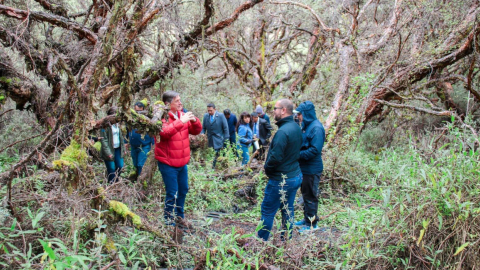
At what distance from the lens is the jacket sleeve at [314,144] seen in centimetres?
487

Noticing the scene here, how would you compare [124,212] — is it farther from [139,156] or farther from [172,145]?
[139,156]

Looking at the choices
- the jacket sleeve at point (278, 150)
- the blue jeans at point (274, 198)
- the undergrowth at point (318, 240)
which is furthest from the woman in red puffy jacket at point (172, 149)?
the jacket sleeve at point (278, 150)

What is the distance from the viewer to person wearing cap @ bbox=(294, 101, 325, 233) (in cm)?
490

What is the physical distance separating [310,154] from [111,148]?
12.9 ft

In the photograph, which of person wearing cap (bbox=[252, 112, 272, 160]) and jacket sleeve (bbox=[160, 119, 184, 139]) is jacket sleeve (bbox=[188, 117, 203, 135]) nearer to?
jacket sleeve (bbox=[160, 119, 184, 139])

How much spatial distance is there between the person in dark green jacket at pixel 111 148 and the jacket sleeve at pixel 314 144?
351 cm

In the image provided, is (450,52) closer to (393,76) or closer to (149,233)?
(393,76)

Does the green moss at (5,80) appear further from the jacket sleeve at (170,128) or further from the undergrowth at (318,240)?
the jacket sleeve at (170,128)

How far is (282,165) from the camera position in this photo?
165 inches

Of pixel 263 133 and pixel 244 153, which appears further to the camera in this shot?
pixel 244 153

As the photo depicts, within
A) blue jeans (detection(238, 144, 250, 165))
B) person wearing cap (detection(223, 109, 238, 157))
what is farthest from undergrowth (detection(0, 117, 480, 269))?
person wearing cap (detection(223, 109, 238, 157))

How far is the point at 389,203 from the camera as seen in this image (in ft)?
12.0

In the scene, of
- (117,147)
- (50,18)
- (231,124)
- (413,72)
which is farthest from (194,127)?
(413,72)

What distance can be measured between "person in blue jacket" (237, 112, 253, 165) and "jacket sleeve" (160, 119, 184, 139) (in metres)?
4.61
